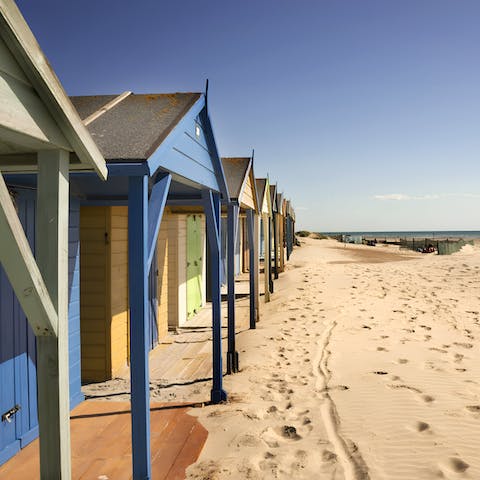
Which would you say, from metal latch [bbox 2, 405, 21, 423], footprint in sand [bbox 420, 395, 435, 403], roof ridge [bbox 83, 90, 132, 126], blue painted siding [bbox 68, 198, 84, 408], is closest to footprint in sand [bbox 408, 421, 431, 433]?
footprint in sand [bbox 420, 395, 435, 403]

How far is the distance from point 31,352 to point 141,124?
3.00 metres

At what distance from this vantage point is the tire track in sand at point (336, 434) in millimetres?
3762

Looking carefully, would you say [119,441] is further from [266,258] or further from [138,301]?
[266,258]

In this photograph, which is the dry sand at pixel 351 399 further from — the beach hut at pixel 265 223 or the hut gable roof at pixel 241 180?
the hut gable roof at pixel 241 180

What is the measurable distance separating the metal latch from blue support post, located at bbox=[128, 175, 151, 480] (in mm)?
1815

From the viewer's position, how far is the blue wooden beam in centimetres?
→ 325

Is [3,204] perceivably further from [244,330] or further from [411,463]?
[244,330]

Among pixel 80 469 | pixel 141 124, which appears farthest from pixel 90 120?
pixel 80 469

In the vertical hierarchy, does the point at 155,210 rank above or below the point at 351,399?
above

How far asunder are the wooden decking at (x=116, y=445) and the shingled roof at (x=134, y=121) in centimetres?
300

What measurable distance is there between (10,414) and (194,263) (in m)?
7.04

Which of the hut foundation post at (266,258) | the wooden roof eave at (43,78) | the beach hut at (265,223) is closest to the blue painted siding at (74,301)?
the wooden roof eave at (43,78)

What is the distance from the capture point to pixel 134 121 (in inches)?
152

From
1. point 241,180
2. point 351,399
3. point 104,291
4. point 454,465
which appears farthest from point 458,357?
point 104,291
